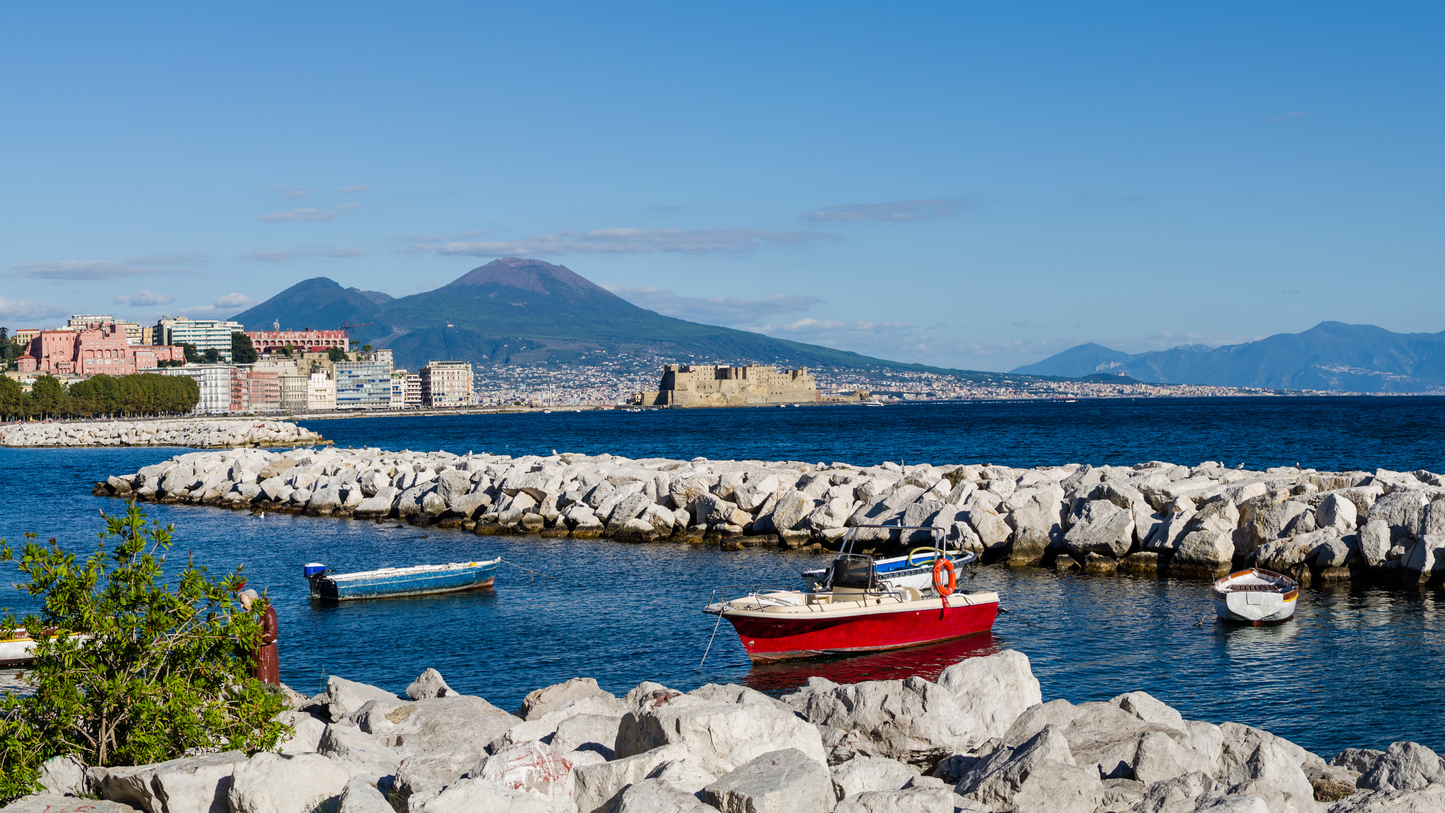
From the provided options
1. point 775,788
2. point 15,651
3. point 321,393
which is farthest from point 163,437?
point 321,393

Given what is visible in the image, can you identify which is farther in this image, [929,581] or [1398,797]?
[929,581]

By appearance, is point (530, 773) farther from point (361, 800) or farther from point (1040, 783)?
point (1040, 783)

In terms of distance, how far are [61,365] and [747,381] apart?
98.8m

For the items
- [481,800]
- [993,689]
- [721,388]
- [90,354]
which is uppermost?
[90,354]

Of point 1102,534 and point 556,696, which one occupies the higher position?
point 1102,534

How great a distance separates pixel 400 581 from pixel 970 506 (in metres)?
9.75

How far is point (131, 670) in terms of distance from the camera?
648 cm

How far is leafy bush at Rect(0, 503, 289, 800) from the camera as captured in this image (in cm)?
627

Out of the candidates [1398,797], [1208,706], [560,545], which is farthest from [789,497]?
[1398,797]

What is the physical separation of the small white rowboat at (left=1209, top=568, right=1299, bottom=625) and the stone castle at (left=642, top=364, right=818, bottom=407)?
164473mm

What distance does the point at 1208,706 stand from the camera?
11.0 m

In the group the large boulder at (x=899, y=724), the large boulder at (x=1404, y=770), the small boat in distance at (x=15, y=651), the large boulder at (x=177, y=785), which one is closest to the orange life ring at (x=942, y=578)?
the large boulder at (x=899, y=724)

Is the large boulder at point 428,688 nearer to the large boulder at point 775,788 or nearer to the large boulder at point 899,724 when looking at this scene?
→ the large boulder at point 899,724

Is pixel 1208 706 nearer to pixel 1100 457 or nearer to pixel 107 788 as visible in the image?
pixel 107 788
